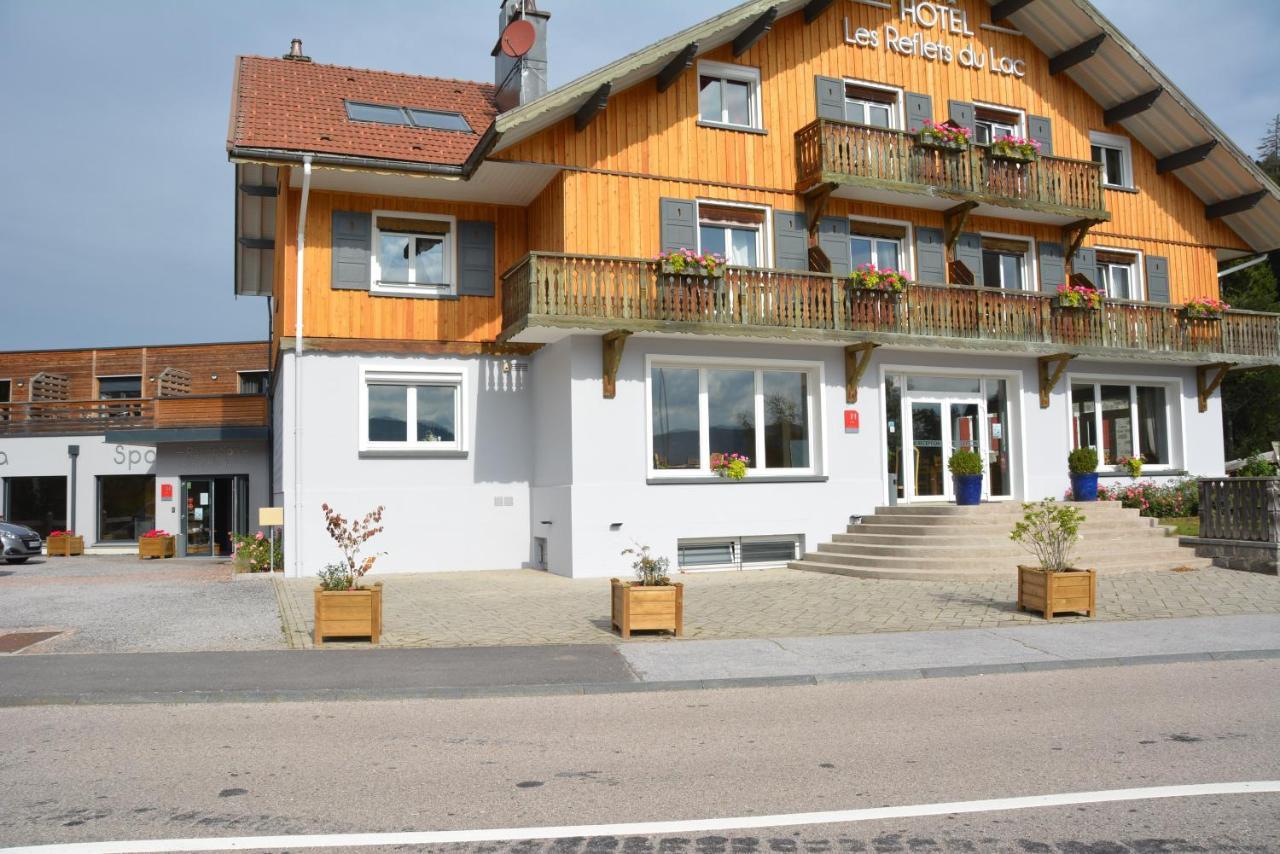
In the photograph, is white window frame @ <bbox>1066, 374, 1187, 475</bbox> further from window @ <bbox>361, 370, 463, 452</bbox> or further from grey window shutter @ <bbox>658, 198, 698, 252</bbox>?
window @ <bbox>361, 370, 463, 452</bbox>

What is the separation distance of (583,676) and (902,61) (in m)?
16.3

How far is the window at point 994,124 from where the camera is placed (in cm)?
2169

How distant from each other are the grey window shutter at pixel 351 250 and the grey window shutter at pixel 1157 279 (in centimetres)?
1617

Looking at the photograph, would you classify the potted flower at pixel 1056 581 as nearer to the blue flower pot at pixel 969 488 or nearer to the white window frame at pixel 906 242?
the blue flower pot at pixel 969 488

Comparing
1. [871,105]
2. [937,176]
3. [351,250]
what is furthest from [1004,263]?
[351,250]

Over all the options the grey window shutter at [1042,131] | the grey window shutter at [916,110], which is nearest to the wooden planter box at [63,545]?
the grey window shutter at [916,110]

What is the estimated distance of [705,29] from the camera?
1781cm

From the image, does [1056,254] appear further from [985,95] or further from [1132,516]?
[1132,516]

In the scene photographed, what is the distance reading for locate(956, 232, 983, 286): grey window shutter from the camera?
68.2 ft

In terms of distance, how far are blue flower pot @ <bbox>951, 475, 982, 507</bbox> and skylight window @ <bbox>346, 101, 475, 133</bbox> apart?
11.1 m

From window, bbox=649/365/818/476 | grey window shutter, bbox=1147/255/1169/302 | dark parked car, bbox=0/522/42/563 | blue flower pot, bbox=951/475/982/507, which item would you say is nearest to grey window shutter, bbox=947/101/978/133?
grey window shutter, bbox=1147/255/1169/302

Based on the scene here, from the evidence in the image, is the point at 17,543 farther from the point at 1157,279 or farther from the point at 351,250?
the point at 1157,279

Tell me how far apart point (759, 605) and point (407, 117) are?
39.1ft

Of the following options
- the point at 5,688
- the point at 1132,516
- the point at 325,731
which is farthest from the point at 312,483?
the point at 1132,516
